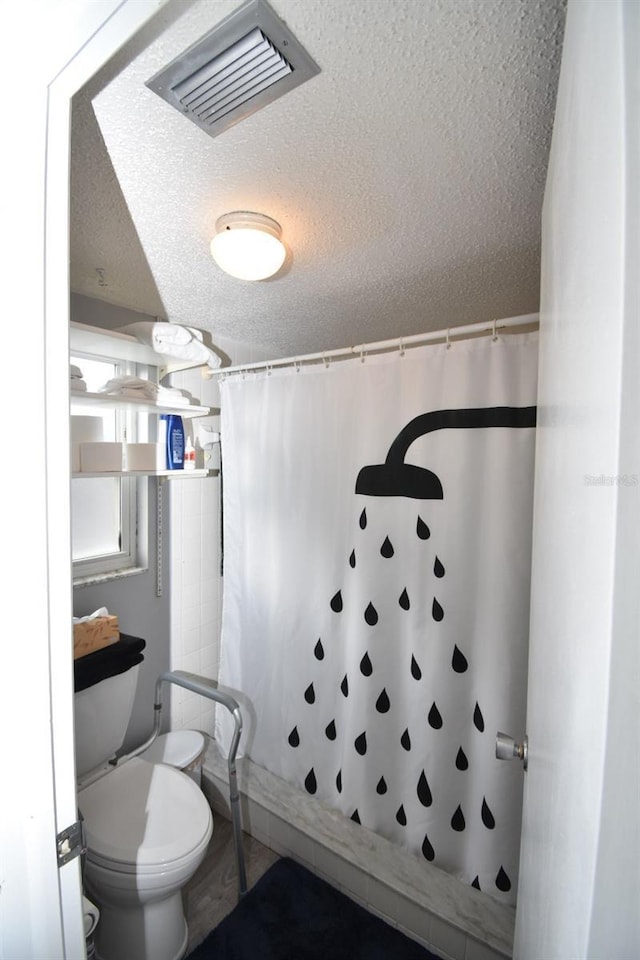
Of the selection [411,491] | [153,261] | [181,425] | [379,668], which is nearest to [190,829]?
[379,668]

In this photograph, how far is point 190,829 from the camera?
4.16ft

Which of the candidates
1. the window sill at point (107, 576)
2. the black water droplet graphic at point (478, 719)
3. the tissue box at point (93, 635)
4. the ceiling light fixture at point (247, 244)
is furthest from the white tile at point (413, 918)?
the ceiling light fixture at point (247, 244)

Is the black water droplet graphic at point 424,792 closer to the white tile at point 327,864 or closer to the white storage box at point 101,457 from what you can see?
the white tile at point 327,864

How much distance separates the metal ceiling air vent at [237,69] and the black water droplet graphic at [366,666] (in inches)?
62.4

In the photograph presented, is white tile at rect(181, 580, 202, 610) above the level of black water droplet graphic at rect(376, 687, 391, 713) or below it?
above

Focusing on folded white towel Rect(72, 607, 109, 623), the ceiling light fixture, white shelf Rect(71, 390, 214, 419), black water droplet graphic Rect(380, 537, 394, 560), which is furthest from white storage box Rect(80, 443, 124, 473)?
black water droplet graphic Rect(380, 537, 394, 560)

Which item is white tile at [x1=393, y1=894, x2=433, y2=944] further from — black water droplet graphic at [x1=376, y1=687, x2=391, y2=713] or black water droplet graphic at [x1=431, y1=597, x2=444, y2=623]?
black water droplet graphic at [x1=431, y1=597, x2=444, y2=623]

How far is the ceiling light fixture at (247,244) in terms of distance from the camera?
1051 mm

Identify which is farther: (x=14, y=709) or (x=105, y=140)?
(x=105, y=140)

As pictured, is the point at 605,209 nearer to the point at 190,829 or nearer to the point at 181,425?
the point at 181,425

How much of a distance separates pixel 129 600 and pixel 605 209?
6.22ft

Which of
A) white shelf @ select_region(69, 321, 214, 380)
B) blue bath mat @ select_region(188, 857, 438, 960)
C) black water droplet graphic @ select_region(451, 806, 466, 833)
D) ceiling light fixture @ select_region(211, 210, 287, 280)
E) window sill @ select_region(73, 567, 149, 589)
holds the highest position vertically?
ceiling light fixture @ select_region(211, 210, 287, 280)

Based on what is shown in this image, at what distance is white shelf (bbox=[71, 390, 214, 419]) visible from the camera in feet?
4.36

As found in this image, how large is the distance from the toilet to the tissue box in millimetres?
29
